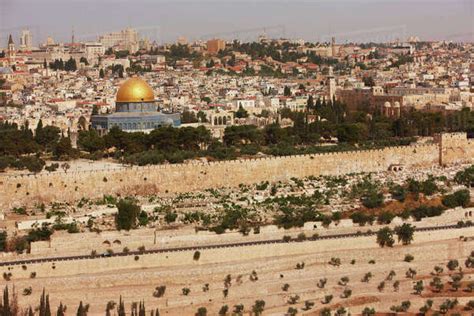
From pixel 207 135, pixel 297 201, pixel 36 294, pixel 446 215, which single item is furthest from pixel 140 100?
pixel 36 294

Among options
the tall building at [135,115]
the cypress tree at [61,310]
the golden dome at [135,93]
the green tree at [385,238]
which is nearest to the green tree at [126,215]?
the cypress tree at [61,310]

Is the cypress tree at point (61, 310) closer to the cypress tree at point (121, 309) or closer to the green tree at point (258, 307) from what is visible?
the cypress tree at point (121, 309)

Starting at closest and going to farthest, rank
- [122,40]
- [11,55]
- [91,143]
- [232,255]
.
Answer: [232,255] < [91,143] < [11,55] < [122,40]

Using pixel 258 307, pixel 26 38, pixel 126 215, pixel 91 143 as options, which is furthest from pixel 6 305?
pixel 26 38

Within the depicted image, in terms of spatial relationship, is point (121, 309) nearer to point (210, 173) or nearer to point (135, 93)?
point (210, 173)

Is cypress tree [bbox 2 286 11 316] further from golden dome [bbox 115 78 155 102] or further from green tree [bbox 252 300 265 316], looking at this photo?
golden dome [bbox 115 78 155 102]

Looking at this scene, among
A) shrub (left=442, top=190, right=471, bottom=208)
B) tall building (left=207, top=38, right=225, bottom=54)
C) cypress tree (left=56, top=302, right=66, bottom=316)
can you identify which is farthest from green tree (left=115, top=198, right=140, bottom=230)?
tall building (left=207, top=38, right=225, bottom=54)
